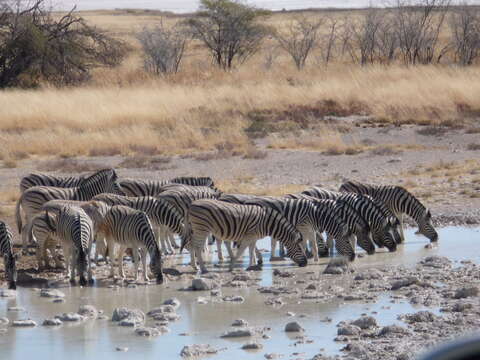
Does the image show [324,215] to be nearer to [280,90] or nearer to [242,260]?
[242,260]

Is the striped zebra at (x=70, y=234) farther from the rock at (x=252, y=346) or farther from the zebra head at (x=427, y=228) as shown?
the zebra head at (x=427, y=228)

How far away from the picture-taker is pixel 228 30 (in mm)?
39750

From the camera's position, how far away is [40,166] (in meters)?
18.7

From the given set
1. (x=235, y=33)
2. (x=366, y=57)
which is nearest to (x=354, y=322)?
(x=366, y=57)

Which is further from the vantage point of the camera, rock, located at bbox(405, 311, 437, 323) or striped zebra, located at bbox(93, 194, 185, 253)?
striped zebra, located at bbox(93, 194, 185, 253)

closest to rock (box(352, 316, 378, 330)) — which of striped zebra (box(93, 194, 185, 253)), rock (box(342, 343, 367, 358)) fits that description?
rock (box(342, 343, 367, 358))

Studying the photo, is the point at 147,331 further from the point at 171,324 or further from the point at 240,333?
the point at 240,333

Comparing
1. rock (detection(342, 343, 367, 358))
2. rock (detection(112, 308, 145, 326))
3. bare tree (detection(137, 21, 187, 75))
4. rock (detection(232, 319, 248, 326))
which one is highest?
bare tree (detection(137, 21, 187, 75))

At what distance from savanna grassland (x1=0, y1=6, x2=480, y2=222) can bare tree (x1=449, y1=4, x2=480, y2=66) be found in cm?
472

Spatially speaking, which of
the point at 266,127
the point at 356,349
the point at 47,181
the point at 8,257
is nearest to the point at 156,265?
the point at 8,257

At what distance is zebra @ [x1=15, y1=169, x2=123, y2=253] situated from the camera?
11.7m

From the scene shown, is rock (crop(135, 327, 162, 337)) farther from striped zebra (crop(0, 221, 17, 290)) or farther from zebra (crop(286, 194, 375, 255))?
zebra (crop(286, 194, 375, 255))

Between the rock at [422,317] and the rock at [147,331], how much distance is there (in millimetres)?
2142

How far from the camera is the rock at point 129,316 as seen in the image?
Answer: 7.94 m
